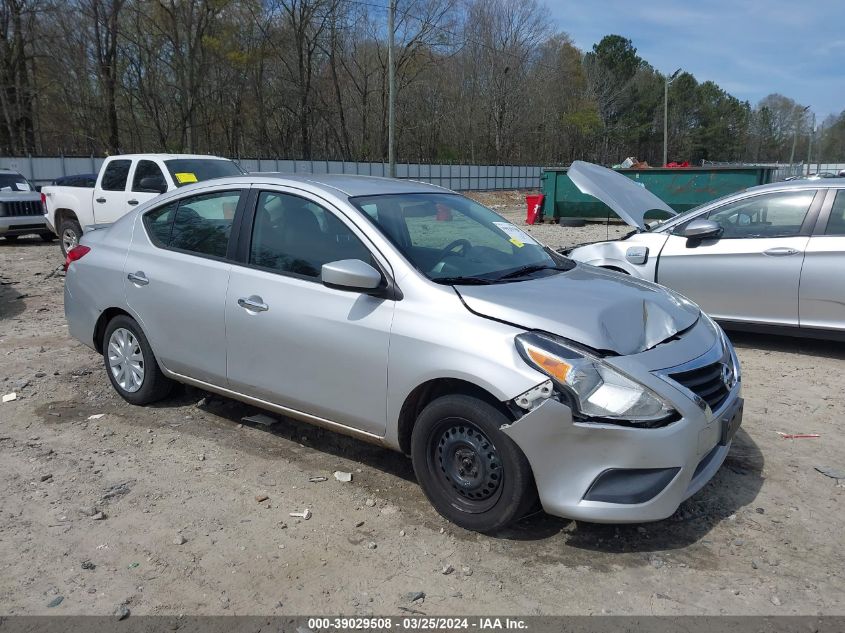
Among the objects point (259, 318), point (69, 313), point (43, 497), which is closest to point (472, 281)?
point (259, 318)

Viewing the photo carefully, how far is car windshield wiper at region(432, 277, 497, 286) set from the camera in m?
3.52

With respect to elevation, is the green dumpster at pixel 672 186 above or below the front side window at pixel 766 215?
above

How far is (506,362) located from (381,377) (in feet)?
2.44

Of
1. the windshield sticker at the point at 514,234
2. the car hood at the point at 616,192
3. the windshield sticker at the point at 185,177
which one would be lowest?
the windshield sticker at the point at 514,234

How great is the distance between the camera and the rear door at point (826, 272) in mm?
5910

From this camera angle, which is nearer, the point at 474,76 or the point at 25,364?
the point at 25,364

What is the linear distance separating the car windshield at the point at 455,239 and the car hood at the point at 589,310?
8.4 inches

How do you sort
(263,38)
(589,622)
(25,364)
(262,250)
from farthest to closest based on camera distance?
(263,38), (25,364), (262,250), (589,622)

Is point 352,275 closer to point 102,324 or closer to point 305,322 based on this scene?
point 305,322

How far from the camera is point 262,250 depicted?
13.6 feet

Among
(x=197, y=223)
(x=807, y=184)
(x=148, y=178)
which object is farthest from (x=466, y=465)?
(x=148, y=178)

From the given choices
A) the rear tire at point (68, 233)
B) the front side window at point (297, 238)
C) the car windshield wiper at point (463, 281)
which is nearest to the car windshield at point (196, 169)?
the rear tire at point (68, 233)

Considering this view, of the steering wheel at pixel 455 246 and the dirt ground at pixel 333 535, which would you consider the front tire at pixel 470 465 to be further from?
the steering wheel at pixel 455 246

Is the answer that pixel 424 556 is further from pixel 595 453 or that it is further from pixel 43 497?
pixel 43 497
